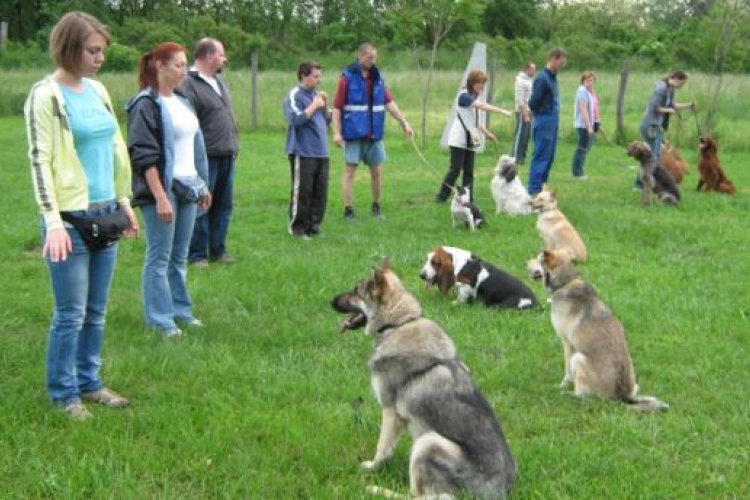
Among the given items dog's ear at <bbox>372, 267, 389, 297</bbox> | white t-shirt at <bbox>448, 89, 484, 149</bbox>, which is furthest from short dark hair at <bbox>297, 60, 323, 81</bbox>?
dog's ear at <bbox>372, 267, 389, 297</bbox>

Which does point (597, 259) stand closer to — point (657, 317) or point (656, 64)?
point (657, 317)

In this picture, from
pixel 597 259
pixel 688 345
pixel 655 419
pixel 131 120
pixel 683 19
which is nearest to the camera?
pixel 655 419

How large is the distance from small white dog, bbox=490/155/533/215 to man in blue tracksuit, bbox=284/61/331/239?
2960 millimetres

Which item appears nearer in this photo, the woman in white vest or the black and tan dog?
the woman in white vest

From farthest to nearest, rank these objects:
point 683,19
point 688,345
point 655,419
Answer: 1. point 683,19
2. point 688,345
3. point 655,419

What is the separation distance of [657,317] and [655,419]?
2079 millimetres

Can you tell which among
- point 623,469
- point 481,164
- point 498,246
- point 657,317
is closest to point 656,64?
point 481,164

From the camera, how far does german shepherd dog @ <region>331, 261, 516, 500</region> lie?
3365mm

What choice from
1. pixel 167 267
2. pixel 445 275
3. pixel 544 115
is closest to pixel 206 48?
pixel 167 267

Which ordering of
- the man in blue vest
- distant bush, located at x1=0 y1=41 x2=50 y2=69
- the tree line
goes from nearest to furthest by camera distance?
the man in blue vest < distant bush, located at x1=0 y1=41 x2=50 y2=69 < the tree line

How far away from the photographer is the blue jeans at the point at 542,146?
11859 millimetres

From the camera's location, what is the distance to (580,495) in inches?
142

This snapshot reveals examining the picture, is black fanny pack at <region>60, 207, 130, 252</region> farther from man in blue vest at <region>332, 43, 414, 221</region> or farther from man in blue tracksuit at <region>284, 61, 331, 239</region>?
man in blue vest at <region>332, 43, 414, 221</region>

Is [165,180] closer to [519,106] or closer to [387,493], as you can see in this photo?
[387,493]
